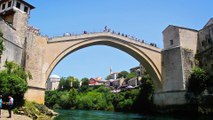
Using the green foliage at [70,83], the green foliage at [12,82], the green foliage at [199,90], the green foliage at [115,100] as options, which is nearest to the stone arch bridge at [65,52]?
the green foliage at [12,82]

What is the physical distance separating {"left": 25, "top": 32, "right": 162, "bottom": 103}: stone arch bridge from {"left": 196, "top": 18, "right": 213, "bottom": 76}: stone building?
4.48 meters

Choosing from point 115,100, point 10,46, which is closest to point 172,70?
point 10,46

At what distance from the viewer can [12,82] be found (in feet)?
46.2

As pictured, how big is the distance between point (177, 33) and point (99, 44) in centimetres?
859

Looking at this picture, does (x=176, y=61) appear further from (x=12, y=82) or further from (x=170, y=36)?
(x=12, y=82)

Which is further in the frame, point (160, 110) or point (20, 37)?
point (160, 110)

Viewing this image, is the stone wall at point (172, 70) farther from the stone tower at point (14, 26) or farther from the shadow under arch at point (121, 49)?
the stone tower at point (14, 26)

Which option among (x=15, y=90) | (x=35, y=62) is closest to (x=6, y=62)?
(x=15, y=90)

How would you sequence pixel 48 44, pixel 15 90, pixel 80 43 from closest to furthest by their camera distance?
pixel 15 90
pixel 48 44
pixel 80 43

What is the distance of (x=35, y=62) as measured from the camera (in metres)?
19.1

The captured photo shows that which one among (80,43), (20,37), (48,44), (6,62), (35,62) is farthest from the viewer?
(80,43)

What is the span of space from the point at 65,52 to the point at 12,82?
802cm

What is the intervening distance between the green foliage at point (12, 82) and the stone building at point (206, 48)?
1795 cm

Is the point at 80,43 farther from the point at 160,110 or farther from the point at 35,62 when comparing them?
the point at 160,110
